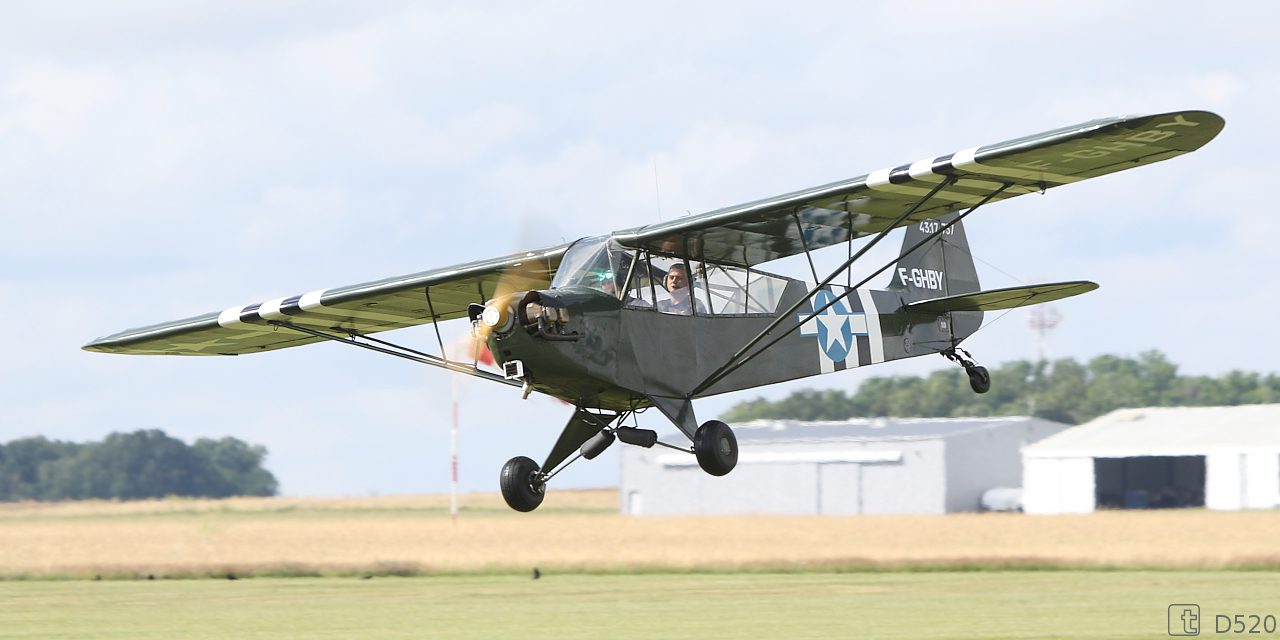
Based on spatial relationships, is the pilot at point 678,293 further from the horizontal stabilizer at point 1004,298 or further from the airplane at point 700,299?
the horizontal stabilizer at point 1004,298

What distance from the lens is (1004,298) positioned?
15641 mm

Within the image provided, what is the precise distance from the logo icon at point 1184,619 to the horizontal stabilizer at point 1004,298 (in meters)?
9.32

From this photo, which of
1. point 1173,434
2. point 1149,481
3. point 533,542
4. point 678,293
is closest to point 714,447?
point 678,293

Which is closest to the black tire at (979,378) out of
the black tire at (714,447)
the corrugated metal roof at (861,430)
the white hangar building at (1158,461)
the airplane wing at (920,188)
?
the airplane wing at (920,188)

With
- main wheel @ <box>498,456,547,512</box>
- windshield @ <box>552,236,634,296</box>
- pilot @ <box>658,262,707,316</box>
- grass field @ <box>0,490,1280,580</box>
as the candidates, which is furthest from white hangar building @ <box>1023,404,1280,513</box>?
windshield @ <box>552,236,634,296</box>

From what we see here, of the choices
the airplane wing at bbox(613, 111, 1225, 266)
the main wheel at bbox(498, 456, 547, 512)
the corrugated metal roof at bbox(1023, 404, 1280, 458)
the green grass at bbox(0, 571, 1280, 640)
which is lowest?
the green grass at bbox(0, 571, 1280, 640)

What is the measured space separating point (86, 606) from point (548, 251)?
19883 millimetres

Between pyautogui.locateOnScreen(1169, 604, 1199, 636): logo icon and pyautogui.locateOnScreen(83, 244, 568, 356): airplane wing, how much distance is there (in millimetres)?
14097

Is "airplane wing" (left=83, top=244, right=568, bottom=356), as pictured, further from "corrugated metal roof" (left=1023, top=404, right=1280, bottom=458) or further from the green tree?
the green tree

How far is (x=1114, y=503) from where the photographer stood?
175 ft

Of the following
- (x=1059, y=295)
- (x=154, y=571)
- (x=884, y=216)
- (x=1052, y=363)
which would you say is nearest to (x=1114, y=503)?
(x=1052, y=363)

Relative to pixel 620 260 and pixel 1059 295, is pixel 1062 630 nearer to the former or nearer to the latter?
pixel 1059 295

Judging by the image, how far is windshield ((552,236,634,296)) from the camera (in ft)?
39.1

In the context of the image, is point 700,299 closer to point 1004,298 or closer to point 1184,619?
point 1004,298
